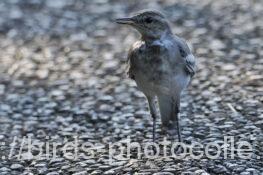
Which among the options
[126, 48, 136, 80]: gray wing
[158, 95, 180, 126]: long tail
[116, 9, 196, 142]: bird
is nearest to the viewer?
[116, 9, 196, 142]: bird

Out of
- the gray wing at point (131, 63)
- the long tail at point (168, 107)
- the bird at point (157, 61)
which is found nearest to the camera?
the bird at point (157, 61)

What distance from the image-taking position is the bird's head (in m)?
7.26

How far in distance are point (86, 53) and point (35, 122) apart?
258cm

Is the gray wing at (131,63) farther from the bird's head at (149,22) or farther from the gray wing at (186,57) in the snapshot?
the gray wing at (186,57)

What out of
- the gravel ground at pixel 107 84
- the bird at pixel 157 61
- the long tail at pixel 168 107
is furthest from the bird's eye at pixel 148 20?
the gravel ground at pixel 107 84

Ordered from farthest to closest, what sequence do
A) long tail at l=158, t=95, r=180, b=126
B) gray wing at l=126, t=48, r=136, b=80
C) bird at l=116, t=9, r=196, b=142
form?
long tail at l=158, t=95, r=180, b=126 < gray wing at l=126, t=48, r=136, b=80 < bird at l=116, t=9, r=196, b=142

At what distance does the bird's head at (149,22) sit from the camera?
726cm

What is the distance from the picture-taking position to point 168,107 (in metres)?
7.59

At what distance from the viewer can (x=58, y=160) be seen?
713 centimetres

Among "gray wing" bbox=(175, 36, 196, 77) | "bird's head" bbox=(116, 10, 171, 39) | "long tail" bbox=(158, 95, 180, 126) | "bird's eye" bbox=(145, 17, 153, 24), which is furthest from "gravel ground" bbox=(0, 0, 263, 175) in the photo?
"bird's eye" bbox=(145, 17, 153, 24)

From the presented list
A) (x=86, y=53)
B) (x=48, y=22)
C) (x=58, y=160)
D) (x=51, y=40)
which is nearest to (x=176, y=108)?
(x=58, y=160)

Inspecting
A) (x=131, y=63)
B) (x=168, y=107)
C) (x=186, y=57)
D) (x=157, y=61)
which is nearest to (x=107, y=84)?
(x=168, y=107)

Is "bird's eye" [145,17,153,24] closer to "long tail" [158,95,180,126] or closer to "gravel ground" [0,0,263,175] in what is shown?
"long tail" [158,95,180,126]

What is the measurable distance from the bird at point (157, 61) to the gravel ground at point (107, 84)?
0.62m
